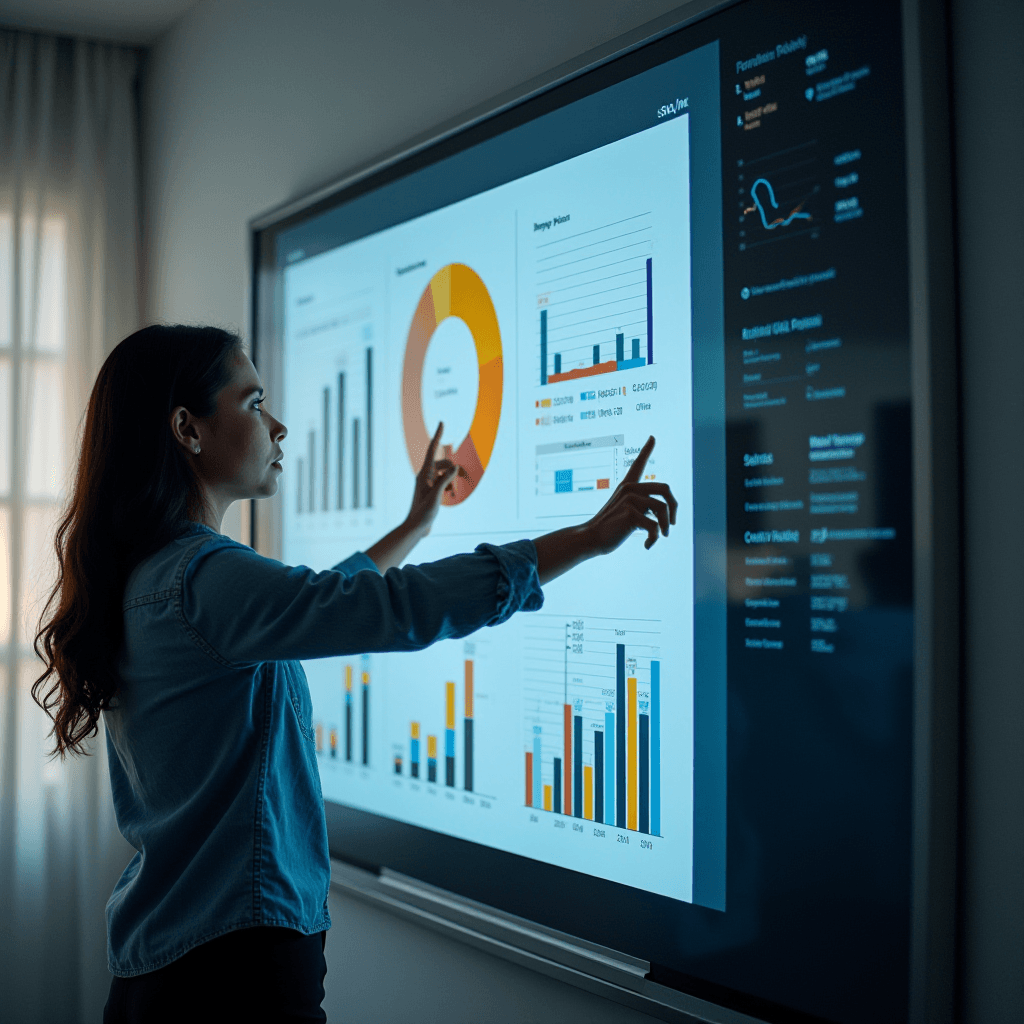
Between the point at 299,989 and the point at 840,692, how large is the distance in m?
0.75

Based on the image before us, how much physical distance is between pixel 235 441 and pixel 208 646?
318 millimetres

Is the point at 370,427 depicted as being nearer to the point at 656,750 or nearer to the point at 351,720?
the point at 351,720

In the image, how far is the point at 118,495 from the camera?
1.20 m

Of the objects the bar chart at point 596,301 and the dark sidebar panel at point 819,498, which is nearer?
the dark sidebar panel at point 819,498

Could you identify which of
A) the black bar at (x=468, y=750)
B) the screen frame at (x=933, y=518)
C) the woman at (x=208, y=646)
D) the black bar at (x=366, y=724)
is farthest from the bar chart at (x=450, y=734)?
the screen frame at (x=933, y=518)

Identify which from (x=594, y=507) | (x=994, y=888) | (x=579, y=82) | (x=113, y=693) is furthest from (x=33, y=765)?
(x=994, y=888)

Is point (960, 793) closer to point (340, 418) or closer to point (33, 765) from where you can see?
point (340, 418)

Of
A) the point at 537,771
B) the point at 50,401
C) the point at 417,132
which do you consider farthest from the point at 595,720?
the point at 50,401

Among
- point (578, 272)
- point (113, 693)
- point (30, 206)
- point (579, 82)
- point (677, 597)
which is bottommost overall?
point (113, 693)

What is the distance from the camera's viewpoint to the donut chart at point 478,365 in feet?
5.17

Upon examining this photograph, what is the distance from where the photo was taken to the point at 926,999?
0.94 metres

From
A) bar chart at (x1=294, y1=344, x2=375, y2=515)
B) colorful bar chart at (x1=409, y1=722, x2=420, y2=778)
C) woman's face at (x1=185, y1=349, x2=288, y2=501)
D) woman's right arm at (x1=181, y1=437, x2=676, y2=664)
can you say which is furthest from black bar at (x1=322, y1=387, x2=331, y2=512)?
woman's right arm at (x1=181, y1=437, x2=676, y2=664)

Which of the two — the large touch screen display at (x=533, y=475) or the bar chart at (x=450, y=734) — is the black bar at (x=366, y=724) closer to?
the large touch screen display at (x=533, y=475)

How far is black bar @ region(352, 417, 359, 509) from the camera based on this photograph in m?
1.90
